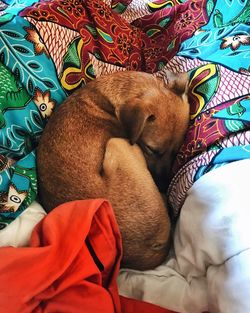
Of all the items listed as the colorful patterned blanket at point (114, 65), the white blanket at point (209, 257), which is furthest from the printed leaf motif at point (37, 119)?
the white blanket at point (209, 257)

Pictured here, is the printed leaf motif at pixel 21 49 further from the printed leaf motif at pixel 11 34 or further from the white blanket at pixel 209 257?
the white blanket at pixel 209 257

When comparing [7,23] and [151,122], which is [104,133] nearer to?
[151,122]

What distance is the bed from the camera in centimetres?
123

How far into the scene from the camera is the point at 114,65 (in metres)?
1.97

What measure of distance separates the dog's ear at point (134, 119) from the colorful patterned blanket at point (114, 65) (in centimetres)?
19

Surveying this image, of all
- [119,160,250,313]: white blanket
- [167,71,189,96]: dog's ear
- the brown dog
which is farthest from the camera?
[167,71,189,96]: dog's ear

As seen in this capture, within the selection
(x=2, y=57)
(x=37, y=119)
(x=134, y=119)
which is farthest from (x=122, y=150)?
(x=2, y=57)

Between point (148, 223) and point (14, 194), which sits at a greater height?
point (14, 194)

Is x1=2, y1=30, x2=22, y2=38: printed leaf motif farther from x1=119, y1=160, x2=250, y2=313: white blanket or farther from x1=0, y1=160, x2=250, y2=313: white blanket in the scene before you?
x1=119, y1=160, x2=250, y2=313: white blanket

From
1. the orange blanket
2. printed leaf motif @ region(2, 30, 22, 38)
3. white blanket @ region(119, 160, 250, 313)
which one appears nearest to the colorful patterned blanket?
printed leaf motif @ region(2, 30, 22, 38)

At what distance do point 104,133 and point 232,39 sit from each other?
699 mm

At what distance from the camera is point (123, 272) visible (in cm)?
Result: 152

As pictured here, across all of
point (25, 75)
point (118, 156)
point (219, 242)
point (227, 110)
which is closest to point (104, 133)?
point (118, 156)

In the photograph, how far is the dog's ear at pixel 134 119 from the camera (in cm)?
163
